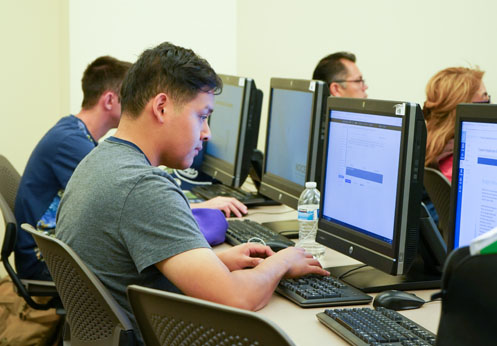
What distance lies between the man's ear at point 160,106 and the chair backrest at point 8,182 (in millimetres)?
1315

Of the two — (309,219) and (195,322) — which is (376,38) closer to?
(309,219)

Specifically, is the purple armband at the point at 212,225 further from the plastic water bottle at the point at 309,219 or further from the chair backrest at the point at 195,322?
the chair backrest at the point at 195,322

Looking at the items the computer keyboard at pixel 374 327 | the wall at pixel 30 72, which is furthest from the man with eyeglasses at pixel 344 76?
the computer keyboard at pixel 374 327

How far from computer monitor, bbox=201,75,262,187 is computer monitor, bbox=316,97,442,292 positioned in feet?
3.18

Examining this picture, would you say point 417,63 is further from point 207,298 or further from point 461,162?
point 207,298

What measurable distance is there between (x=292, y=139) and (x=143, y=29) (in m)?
2.31

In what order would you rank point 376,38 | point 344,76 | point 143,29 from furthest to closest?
1. point 143,29
2. point 376,38
3. point 344,76

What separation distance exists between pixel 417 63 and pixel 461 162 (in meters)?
2.14

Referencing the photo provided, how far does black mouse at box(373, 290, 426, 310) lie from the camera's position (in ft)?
5.40

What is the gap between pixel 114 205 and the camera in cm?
160

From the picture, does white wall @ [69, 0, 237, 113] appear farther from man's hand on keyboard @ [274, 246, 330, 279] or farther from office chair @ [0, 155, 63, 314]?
man's hand on keyboard @ [274, 246, 330, 279]

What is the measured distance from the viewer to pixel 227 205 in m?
2.84

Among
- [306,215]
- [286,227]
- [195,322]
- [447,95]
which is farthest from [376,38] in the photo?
[195,322]

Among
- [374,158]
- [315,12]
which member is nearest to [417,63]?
[315,12]
